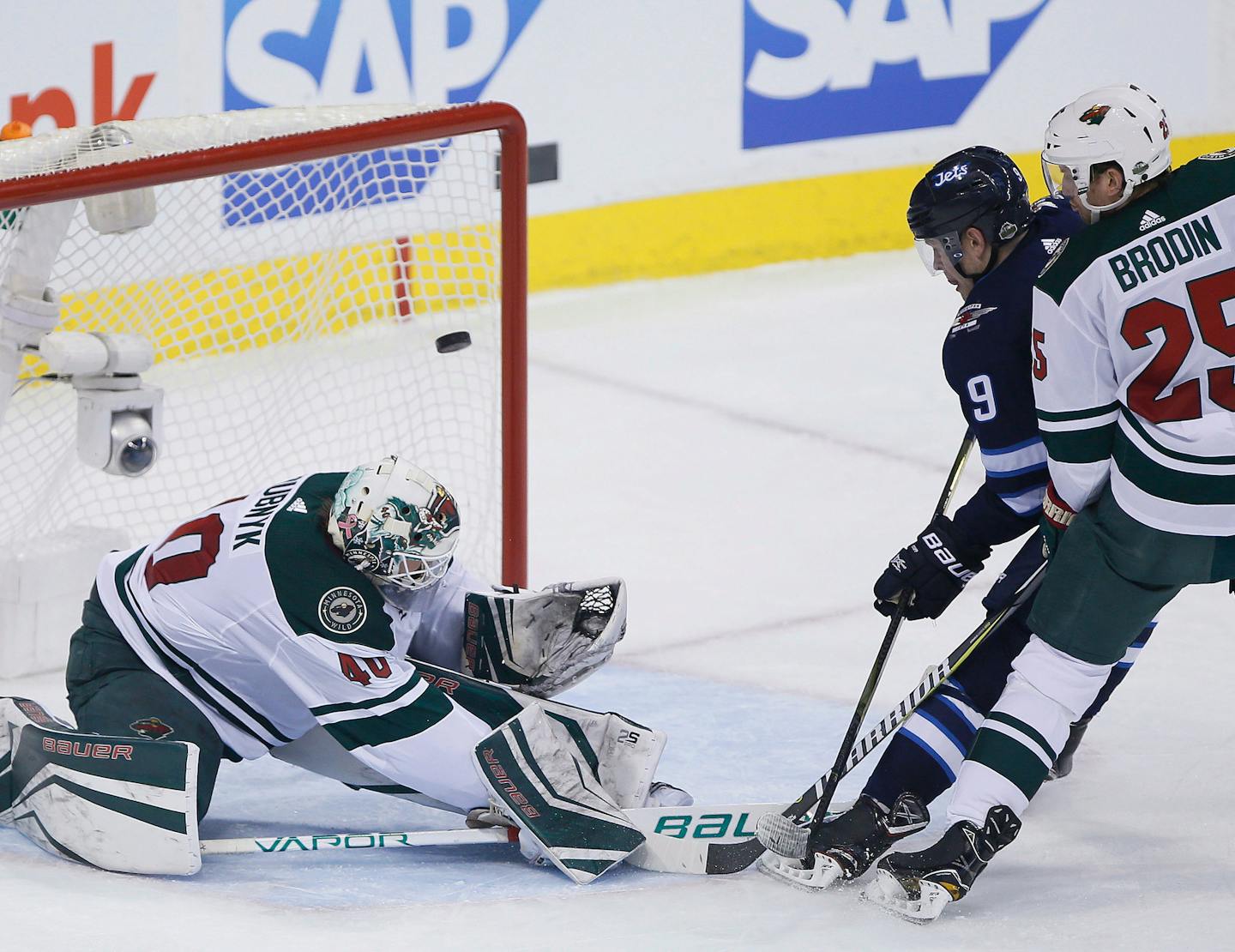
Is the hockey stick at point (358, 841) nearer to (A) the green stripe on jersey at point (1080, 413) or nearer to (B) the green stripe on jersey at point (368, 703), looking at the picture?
(B) the green stripe on jersey at point (368, 703)

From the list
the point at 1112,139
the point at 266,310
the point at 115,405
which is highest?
the point at 1112,139

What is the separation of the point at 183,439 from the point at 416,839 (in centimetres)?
170

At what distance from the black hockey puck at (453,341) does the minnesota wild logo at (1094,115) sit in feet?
4.44

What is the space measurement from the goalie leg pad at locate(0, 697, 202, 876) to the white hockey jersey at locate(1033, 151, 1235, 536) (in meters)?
1.35

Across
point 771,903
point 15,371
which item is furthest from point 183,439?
point 771,903

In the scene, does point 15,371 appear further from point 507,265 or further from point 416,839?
point 416,839

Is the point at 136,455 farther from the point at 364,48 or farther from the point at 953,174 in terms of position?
the point at 364,48

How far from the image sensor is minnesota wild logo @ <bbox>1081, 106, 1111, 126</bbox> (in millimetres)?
2467

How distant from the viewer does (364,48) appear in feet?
19.7

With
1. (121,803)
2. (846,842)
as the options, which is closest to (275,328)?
(121,803)

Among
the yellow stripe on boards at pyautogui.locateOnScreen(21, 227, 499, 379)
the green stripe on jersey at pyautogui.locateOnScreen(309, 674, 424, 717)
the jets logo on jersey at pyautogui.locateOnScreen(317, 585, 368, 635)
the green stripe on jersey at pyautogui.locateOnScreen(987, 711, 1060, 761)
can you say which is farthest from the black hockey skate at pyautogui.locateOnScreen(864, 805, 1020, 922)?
the yellow stripe on boards at pyautogui.locateOnScreen(21, 227, 499, 379)

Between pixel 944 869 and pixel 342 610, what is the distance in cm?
94

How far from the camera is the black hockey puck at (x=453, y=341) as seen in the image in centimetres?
346

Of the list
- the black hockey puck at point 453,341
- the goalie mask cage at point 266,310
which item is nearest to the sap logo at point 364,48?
the goalie mask cage at point 266,310
